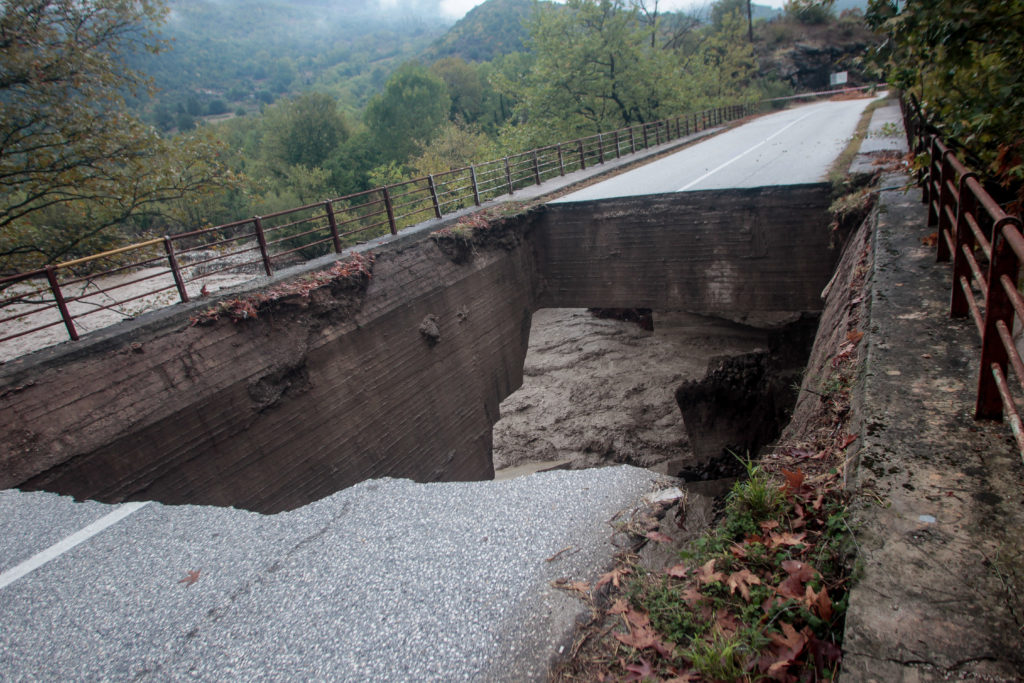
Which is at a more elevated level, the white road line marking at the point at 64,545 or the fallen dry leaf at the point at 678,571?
the white road line marking at the point at 64,545

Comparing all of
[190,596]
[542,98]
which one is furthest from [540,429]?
[542,98]

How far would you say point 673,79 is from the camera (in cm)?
3425

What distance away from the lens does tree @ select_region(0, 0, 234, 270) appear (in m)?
9.91

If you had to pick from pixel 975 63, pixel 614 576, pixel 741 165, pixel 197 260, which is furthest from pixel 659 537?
pixel 197 260

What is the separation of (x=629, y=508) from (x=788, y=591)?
6.47 ft

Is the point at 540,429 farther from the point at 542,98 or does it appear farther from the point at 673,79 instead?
the point at 673,79

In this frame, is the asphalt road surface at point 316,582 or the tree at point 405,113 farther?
the tree at point 405,113

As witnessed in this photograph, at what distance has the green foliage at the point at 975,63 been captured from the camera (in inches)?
167

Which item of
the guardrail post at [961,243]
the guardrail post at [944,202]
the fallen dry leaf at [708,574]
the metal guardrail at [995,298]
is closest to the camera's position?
the metal guardrail at [995,298]

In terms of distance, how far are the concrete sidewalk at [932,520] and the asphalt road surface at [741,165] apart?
29.6ft

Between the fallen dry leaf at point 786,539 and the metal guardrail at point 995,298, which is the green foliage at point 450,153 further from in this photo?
the fallen dry leaf at point 786,539

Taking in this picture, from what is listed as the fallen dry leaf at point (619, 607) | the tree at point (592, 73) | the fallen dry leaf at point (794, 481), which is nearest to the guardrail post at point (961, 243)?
the fallen dry leaf at point (794, 481)

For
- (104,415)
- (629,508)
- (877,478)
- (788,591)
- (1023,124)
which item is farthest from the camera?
(104,415)

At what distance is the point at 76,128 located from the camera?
10.6 m
